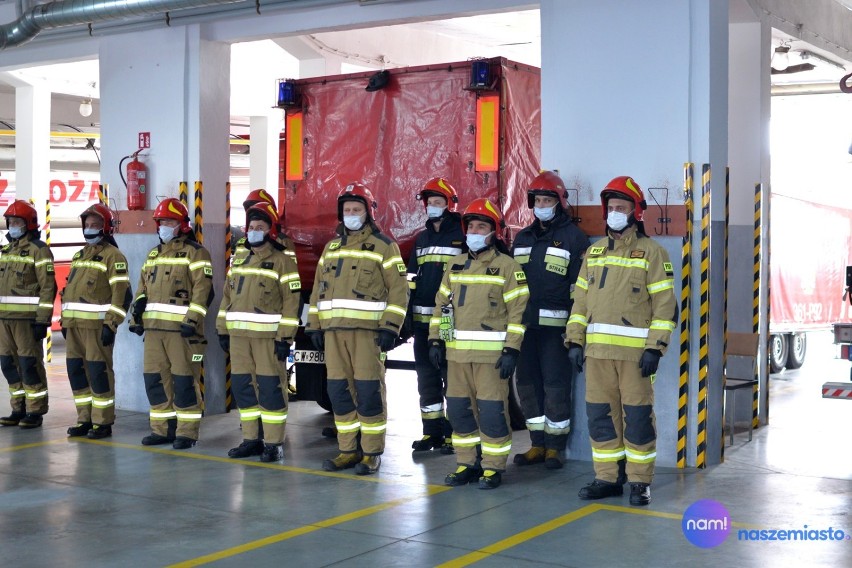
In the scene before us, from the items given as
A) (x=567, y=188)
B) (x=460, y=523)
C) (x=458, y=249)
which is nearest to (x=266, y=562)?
(x=460, y=523)

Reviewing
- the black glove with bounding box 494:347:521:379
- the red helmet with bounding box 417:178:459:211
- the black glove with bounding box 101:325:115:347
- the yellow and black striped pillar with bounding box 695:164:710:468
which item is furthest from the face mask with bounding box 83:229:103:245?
the yellow and black striped pillar with bounding box 695:164:710:468

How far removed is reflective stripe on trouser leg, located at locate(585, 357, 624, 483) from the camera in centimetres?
691

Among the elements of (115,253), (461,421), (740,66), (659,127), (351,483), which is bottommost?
(351,483)

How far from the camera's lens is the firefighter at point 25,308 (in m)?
9.80

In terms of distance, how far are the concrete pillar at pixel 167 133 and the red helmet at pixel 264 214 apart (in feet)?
7.88

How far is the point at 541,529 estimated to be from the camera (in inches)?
245

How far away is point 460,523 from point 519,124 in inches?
167

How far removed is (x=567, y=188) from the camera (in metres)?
8.43

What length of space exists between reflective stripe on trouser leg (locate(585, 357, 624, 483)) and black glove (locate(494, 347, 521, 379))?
514 mm

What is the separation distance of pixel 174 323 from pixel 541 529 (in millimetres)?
3968

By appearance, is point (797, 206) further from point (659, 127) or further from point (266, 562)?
point (266, 562)

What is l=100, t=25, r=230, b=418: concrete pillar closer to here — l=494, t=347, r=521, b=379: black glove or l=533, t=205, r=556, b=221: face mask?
l=533, t=205, r=556, b=221: face mask

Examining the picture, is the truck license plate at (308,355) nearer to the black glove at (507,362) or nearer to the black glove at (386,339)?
the black glove at (386,339)

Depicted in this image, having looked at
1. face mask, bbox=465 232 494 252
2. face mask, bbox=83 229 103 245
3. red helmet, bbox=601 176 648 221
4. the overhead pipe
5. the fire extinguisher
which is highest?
the overhead pipe
